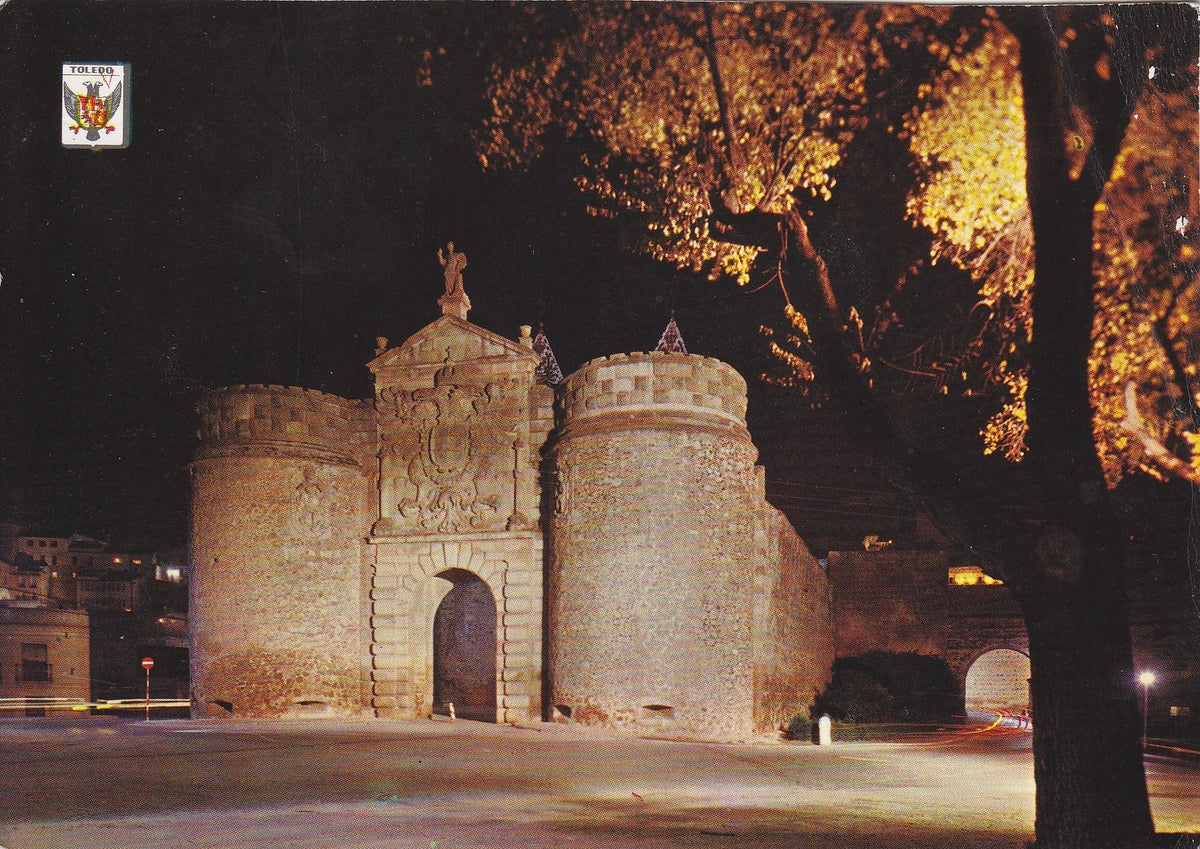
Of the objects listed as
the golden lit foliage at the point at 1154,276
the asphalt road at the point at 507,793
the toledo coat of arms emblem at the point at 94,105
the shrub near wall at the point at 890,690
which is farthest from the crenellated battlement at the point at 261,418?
the golden lit foliage at the point at 1154,276

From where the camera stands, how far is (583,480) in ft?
69.8

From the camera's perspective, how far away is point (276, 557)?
22828mm

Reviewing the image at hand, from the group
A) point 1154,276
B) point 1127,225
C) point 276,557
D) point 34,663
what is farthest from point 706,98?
point 34,663

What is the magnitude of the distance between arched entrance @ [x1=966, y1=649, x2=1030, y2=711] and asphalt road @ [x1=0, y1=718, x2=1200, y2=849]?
884 inches

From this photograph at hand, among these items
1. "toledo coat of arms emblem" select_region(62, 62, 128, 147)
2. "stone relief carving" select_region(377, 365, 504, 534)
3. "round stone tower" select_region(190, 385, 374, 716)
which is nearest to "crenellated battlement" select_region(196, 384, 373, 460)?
"round stone tower" select_region(190, 385, 374, 716)

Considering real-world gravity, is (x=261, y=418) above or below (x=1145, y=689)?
above

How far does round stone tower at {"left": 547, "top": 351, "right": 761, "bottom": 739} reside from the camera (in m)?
19.8

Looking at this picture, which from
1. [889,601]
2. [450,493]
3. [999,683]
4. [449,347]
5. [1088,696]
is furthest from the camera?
[999,683]

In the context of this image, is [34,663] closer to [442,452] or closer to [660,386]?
[442,452]

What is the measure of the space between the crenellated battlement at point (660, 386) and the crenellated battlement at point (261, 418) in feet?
20.6

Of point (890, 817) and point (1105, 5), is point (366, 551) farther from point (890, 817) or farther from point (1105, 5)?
point (1105, 5)

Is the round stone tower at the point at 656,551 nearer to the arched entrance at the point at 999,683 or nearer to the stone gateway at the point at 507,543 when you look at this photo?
the stone gateway at the point at 507,543

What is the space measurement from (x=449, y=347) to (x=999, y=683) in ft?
87.2

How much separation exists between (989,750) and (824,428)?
1162 cm
